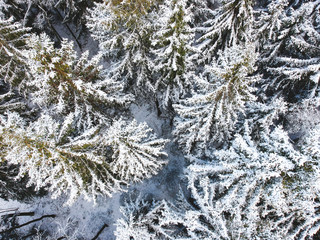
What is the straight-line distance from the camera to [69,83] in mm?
8969

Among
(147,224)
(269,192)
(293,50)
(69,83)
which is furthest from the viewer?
(293,50)

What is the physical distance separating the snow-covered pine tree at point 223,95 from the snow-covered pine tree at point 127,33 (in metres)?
4.06

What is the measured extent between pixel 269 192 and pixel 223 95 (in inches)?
178

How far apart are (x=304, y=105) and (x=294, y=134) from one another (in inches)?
152

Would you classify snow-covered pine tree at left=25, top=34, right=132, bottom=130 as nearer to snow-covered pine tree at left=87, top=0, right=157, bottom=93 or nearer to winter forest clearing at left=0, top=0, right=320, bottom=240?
winter forest clearing at left=0, top=0, right=320, bottom=240

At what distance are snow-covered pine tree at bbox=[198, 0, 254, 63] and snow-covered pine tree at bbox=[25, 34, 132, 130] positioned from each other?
5960 mm

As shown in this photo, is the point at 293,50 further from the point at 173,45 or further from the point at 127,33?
the point at 127,33

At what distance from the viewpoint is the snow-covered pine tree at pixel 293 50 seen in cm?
1040

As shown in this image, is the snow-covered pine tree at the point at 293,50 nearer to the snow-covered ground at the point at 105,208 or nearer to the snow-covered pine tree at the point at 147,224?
the snow-covered ground at the point at 105,208

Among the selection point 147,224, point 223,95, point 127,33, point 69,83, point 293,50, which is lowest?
point 147,224

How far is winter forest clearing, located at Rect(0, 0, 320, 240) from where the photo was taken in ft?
25.5

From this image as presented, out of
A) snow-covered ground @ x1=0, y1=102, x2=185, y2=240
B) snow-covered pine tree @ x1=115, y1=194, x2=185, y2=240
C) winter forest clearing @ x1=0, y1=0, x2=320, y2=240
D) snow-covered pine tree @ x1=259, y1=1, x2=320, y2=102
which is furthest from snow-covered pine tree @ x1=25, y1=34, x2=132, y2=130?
snow-covered pine tree @ x1=259, y1=1, x2=320, y2=102

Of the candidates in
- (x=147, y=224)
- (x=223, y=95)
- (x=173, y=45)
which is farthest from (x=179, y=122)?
(x=147, y=224)

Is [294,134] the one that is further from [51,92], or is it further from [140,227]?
[51,92]
